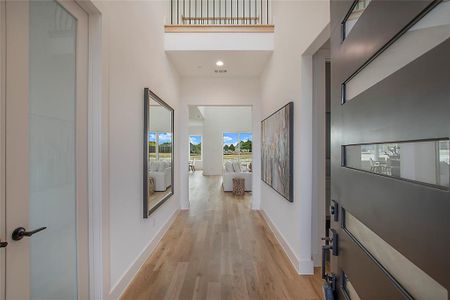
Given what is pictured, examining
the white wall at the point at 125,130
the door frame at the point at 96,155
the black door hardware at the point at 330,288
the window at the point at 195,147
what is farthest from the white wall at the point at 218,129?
the black door hardware at the point at 330,288

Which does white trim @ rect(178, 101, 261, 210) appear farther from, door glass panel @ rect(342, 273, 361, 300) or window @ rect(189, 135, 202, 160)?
window @ rect(189, 135, 202, 160)

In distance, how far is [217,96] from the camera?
5180mm

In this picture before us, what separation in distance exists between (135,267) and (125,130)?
1.48 meters

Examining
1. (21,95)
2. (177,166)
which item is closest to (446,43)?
(21,95)

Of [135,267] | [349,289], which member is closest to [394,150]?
[349,289]

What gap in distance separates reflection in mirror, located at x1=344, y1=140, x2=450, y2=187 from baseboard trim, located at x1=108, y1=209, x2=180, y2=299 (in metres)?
2.25

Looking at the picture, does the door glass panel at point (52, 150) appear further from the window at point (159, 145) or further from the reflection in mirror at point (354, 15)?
the reflection in mirror at point (354, 15)

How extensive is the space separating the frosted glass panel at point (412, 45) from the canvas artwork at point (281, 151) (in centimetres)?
192

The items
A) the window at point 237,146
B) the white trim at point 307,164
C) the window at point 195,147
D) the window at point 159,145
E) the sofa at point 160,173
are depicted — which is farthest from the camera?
the window at point 195,147

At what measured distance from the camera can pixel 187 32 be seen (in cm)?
384

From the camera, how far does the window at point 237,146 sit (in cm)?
1220

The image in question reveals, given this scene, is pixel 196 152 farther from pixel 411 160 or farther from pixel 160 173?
pixel 411 160

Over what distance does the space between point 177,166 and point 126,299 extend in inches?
116

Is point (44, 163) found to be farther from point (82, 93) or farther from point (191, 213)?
point (191, 213)
